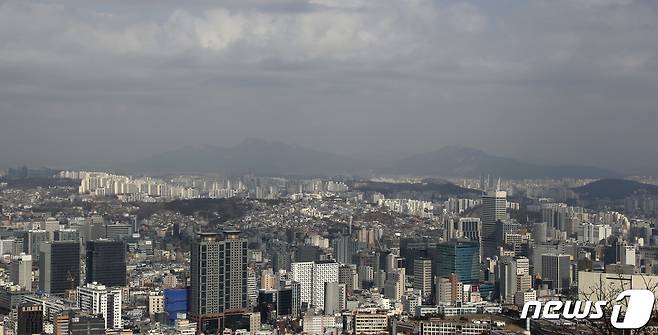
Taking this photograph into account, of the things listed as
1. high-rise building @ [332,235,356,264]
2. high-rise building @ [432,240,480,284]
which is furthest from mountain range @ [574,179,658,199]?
high-rise building @ [332,235,356,264]

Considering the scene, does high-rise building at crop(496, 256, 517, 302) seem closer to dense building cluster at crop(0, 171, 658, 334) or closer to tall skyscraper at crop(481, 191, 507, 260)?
dense building cluster at crop(0, 171, 658, 334)

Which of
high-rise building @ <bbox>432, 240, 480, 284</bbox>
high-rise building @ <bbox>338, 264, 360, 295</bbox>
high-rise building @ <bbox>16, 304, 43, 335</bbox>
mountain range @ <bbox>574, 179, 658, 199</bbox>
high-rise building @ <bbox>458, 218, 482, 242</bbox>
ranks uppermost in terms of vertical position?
mountain range @ <bbox>574, 179, 658, 199</bbox>

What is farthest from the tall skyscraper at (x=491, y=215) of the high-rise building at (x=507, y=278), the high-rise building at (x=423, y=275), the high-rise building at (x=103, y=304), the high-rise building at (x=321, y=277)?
the high-rise building at (x=103, y=304)

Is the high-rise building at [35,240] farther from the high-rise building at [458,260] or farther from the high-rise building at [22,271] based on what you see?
the high-rise building at [458,260]

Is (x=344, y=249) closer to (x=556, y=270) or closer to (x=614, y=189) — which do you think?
(x=556, y=270)

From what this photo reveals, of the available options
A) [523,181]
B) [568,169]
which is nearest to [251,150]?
[523,181]
